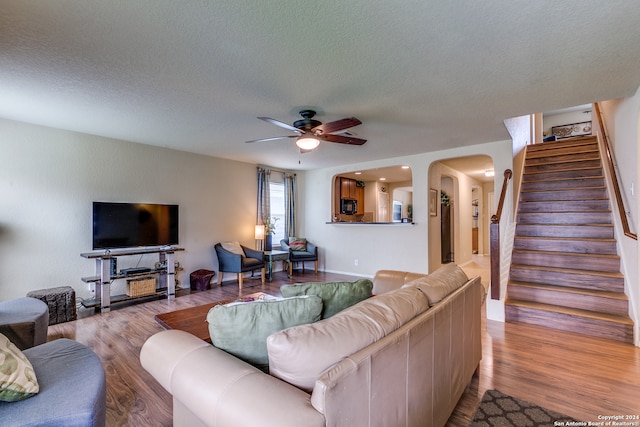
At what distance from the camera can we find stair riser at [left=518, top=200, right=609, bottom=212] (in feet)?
13.7

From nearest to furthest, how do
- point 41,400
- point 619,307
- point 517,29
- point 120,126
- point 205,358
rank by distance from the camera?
point 205,358 < point 41,400 < point 517,29 < point 619,307 < point 120,126

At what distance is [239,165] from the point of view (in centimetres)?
603

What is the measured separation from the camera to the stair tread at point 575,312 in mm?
2968

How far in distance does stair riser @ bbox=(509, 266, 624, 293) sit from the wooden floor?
78 centimetres

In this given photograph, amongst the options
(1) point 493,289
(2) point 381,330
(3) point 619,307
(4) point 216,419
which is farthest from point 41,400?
(3) point 619,307

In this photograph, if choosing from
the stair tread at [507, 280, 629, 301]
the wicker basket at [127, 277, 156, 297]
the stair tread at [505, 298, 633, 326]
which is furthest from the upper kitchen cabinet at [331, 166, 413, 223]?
the wicker basket at [127, 277, 156, 297]

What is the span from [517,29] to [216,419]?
8.51ft

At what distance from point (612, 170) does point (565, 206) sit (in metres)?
0.79

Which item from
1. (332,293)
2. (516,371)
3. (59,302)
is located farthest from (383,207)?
(332,293)

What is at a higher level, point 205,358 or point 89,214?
Answer: point 89,214

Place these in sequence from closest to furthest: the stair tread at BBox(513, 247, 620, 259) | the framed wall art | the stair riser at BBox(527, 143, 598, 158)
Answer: the stair tread at BBox(513, 247, 620, 259)
the stair riser at BBox(527, 143, 598, 158)
the framed wall art

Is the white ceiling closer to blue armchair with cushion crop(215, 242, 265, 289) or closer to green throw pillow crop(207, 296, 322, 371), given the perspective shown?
green throw pillow crop(207, 296, 322, 371)

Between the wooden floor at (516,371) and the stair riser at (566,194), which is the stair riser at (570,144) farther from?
the wooden floor at (516,371)

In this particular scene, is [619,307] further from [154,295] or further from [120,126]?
[120,126]
